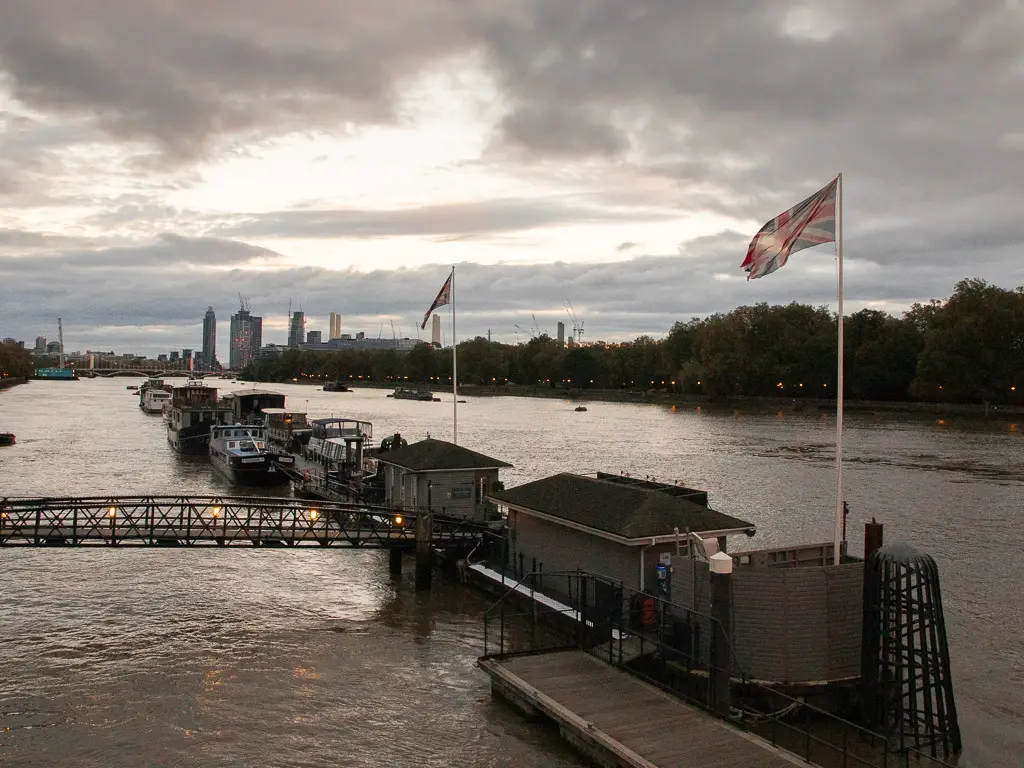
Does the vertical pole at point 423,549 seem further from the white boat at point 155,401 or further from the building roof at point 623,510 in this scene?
the white boat at point 155,401

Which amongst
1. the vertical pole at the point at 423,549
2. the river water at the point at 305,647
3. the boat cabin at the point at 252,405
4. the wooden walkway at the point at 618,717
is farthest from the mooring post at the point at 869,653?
the boat cabin at the point at 252,405

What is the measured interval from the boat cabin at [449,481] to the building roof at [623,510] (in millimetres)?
8190

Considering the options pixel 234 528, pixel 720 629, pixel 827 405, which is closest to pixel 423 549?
pixel 234 528

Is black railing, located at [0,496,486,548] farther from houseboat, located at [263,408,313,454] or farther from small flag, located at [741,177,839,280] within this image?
houseboat, located at [263,408,313,454]

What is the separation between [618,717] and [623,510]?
7.04 m

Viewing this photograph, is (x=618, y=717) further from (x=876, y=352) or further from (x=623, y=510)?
(x=876, y=352)

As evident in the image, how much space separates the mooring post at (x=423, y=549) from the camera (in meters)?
30.8

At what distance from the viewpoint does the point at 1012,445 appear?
91.8 meters

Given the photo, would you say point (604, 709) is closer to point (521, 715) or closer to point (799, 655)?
point (521, 715)

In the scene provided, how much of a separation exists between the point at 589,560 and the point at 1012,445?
83.2 metres

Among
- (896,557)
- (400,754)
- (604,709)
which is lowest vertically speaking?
(400,754)

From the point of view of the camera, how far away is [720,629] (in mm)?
18141

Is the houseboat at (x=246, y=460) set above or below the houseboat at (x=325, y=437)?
below

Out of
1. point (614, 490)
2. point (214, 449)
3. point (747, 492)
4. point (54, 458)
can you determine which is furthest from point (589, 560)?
point (54, 458)
